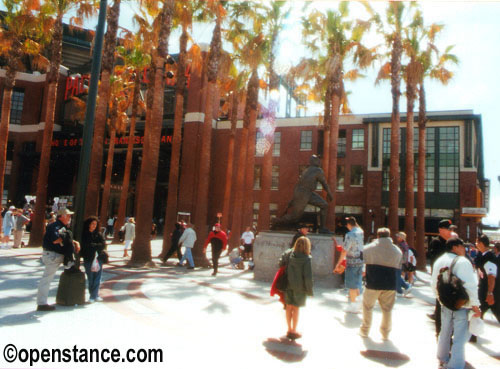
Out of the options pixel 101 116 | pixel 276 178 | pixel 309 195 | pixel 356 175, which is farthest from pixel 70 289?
pixel 276 178

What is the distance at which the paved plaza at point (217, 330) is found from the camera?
16.2 feet

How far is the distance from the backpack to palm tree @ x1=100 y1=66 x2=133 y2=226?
2029cm

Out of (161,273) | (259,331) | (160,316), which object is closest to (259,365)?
(259,331)

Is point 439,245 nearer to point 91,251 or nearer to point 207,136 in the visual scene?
point 91,251

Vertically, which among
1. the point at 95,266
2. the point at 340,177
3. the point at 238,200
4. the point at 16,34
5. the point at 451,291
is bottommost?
the point at 95,266

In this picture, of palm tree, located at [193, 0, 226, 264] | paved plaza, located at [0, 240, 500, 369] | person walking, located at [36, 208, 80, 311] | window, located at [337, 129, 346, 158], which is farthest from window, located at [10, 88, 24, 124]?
person walking, located at [36, 208, 80, 311]

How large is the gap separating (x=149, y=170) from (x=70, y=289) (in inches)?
272

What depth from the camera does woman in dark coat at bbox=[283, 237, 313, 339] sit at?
568 cm

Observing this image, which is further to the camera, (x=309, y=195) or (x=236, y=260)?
(x=236, y=260)

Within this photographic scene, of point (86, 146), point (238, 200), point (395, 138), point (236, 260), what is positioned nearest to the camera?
point (86, 146)

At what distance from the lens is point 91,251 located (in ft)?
24.5

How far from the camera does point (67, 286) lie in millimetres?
7051

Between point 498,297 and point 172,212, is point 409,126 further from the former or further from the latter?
point 498,297

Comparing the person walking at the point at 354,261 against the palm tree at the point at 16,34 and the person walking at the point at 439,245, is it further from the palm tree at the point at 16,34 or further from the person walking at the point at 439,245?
the palm tree at the point at 16,34
